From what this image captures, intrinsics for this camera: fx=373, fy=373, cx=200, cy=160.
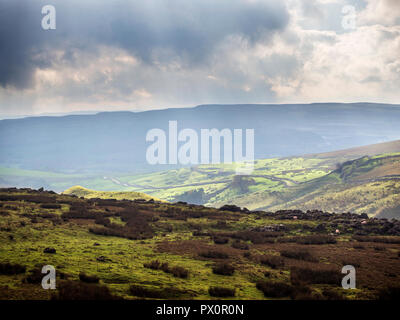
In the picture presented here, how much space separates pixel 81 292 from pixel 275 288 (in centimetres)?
Answer: 1036

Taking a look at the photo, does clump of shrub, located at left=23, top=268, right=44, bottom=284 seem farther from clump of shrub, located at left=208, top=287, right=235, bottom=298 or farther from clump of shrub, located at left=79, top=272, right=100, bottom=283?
clump of shrub, located at left=208, top=287, right=235, bottom=298

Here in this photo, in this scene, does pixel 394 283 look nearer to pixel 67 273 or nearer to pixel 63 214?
pixel 67 273

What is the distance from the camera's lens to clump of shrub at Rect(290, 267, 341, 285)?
904 inches

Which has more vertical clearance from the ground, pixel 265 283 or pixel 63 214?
pixel 63 214

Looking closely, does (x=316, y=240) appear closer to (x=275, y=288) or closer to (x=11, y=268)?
Result: (x=275, y=288)

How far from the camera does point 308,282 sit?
898 inches

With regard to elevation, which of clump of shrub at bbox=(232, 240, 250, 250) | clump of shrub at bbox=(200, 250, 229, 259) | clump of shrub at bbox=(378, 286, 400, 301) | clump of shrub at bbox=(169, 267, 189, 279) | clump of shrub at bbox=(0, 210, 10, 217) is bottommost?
clump of shrub at bbox=(378, 286, 400, 301)

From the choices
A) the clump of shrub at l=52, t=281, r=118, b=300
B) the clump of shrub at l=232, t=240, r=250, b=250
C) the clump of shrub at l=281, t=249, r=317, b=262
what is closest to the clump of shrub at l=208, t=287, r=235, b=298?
the clump of shrub at l=52, t=281, r=118, b=300

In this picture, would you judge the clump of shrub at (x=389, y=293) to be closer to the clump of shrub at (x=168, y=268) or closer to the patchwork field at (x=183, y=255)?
the patchwork field at (x=183, y=255)

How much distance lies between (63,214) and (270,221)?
2756 cm

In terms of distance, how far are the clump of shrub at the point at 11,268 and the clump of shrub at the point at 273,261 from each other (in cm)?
1663

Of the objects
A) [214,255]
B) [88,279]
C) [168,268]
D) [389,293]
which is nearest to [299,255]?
[214,255]

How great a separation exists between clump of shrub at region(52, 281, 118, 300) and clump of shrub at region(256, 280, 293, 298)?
8287mm
